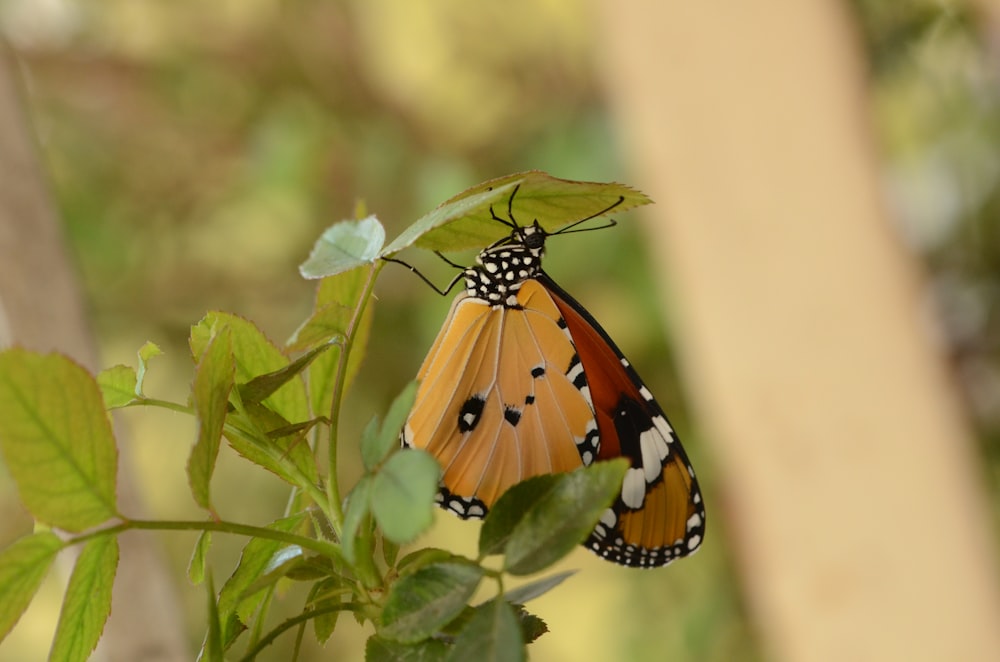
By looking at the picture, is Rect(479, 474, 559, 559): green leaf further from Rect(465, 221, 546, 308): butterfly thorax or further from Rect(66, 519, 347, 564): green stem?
Rect(465, 221, 546, 308): butterfly thorax

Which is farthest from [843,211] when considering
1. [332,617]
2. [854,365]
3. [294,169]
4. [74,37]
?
[74,37]

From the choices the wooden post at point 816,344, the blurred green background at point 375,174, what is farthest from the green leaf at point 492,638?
the blurred green background at point 375,174

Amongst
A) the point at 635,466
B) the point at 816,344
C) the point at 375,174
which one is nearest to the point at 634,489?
the point at 635,466

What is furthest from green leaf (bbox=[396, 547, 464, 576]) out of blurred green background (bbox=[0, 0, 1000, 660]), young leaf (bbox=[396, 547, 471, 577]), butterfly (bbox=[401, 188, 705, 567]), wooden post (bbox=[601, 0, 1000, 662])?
blurred green background (bbox=[0, 0, 1000, 660])

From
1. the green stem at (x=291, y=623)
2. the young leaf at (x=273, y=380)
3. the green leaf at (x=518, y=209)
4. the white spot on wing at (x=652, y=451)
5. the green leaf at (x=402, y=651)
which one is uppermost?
the green leaf at (x=518, y=209)

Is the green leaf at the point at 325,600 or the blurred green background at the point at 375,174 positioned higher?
the blurred green background at the point at 375,174

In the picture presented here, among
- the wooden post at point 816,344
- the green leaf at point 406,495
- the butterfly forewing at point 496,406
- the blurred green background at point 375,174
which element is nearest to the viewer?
the green leaf at point 406,495

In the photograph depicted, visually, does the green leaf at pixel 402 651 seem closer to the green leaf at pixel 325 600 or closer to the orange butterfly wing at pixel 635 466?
the green leaf at pixel 325 600
